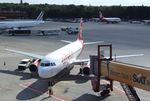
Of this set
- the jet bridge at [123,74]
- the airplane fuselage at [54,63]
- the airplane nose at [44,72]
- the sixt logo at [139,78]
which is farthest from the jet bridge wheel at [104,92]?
the sixt logo at [139,78]

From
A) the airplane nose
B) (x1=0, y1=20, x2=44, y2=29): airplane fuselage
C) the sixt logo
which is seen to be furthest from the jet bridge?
(x1=0, y1=20, x2=44, y2=29): airplane fuselage

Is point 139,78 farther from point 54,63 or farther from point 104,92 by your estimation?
point 54,63

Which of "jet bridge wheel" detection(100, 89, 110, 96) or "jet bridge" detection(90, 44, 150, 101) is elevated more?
"jet bridge" detection(90, 44, 150, 101)

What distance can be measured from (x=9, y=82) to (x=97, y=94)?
11.8 metres

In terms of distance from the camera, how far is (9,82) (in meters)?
44.9

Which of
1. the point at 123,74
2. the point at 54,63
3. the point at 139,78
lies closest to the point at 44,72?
the point at 54,63

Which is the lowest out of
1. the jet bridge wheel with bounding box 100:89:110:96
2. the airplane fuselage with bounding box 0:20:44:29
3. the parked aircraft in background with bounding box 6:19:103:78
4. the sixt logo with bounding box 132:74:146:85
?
the jet bridge wheel with bounding box 100:89:110:96

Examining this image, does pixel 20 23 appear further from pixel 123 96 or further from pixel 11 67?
pixel 123 96

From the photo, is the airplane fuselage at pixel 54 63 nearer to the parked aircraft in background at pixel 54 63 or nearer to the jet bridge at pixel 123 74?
the parked aircraft in background at pixel 54 63

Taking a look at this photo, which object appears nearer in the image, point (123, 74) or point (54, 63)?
point (123, 74)

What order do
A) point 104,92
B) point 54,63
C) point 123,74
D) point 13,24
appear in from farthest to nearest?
point 13,24
point 54,63
point 104,92
point 123,74

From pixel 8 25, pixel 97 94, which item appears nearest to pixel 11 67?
pixel 97 94

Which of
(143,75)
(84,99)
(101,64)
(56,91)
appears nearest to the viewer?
(143,75)

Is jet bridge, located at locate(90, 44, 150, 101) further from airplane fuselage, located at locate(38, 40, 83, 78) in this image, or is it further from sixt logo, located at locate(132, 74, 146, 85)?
airplane fuselage, located at locate(38, 40, 83, 78)
